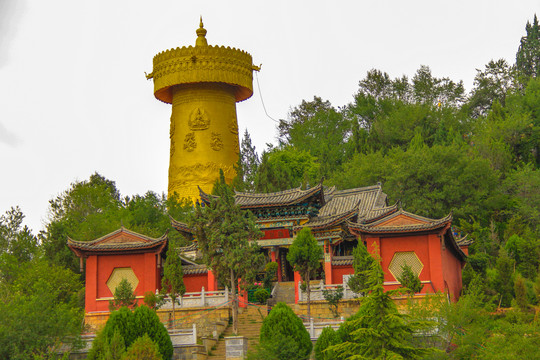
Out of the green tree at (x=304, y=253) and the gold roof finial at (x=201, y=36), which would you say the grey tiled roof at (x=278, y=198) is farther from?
the gold roof finial at (x=201, y=36)

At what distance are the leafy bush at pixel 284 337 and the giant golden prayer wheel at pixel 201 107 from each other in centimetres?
2080

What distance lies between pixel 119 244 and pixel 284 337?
9673 millimetres

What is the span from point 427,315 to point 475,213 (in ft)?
65.1

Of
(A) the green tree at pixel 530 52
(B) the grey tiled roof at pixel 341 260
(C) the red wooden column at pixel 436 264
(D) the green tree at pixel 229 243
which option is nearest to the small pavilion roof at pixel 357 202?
(B) the grey tiled roof at pixel 341 260

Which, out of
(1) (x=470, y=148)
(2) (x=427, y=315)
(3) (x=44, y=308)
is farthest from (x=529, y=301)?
(1) (x=470, y=148)

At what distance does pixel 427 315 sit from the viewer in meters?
19.7

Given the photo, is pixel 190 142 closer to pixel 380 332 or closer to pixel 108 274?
pixel 108 274

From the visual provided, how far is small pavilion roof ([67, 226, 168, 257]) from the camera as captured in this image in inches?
1048

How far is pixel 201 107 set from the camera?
41.5 meters

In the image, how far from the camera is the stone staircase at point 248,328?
70.5ft

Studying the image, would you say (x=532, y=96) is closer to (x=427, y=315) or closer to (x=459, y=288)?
(x=459, y=288)

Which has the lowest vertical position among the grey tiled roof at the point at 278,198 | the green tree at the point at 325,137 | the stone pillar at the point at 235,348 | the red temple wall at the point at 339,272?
the stone pillar at the point at 235,348

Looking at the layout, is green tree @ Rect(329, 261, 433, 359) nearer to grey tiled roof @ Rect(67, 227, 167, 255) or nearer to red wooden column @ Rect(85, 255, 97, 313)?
grey tiled roof @ Rect(67, 227, 167, 255)

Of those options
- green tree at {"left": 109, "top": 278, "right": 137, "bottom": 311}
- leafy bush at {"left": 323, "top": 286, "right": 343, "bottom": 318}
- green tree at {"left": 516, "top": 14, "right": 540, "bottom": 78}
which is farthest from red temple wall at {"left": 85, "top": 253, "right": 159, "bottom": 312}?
green tree at {"left": 516, "top": 14, "right": 540, "bottom": 78}
